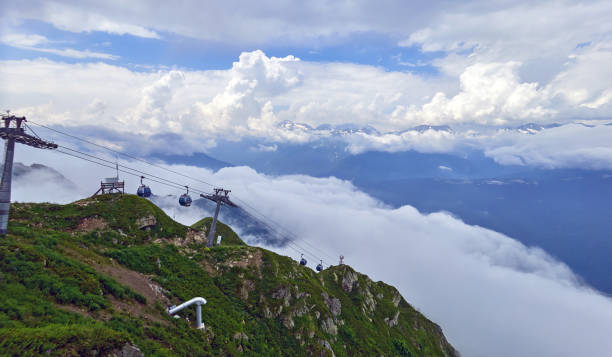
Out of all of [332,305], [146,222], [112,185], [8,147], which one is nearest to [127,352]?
[8,147]

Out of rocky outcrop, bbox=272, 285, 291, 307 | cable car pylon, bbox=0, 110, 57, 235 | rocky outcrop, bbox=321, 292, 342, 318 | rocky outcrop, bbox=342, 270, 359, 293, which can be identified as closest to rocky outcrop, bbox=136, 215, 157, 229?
cable car pylon, bbox=0, 110, 57, 235

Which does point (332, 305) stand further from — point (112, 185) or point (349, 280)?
point (112, 185)

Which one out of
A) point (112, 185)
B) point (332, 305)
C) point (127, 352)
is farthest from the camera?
point (332, 305)

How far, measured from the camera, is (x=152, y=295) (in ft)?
107

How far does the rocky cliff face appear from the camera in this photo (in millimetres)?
19219

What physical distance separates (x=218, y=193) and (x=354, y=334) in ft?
147

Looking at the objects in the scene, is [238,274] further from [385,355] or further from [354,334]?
[385,355]

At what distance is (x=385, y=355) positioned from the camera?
59.1 metres

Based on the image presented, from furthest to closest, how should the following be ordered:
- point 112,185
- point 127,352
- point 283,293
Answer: point 112,185, point 283,293, point 127,352

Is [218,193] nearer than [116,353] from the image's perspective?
No

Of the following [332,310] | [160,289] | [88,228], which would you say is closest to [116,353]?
[160,289]

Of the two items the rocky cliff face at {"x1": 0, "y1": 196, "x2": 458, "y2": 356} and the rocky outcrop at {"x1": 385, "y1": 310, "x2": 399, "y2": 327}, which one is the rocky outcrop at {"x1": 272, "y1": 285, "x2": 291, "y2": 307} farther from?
the rocky outcrop at {"x1": 385, "y1": 310, "x2": 399, "y2": 327}

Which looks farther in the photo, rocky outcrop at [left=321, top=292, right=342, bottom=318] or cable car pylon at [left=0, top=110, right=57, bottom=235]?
rocky outcrop at [left=321, top=292, right=342, bottom=318]

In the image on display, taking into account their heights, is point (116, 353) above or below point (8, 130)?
below
